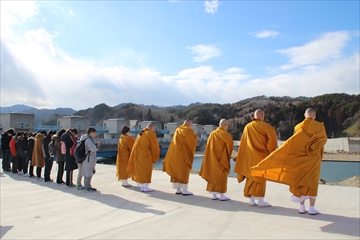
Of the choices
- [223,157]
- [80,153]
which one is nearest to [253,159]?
[223,157]

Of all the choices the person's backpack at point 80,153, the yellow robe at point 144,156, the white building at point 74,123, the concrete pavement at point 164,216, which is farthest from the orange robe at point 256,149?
the white building at point 74,123

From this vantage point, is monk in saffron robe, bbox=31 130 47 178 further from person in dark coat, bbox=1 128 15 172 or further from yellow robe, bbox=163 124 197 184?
yellow robe, bbox=163 124 197 184

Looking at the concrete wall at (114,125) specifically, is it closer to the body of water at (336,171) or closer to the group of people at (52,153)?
the body of water at (336,171)

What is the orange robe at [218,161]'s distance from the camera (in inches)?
259

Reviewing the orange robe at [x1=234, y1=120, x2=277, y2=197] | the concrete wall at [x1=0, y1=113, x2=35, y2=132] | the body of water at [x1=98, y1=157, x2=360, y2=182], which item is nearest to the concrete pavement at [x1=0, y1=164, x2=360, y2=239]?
the orange robe at [x1=234, y1=120, x2=277, y2=197]

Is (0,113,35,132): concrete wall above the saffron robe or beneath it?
above

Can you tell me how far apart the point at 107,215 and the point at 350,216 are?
14.6 feet

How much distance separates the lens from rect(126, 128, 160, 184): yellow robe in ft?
25.1

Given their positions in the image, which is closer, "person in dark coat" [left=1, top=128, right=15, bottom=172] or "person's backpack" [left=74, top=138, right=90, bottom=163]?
"person's backpack" [left=74, top=138, right=90, bottom=163]

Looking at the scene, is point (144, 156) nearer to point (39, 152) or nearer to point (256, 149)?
point (256, 149)

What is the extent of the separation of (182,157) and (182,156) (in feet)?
0.08

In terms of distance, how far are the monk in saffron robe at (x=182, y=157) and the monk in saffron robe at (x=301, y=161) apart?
219cm

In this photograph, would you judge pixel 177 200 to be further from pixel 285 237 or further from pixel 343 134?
pixel 343 134

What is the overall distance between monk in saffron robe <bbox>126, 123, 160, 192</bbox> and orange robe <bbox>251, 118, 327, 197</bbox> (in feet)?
10.4
